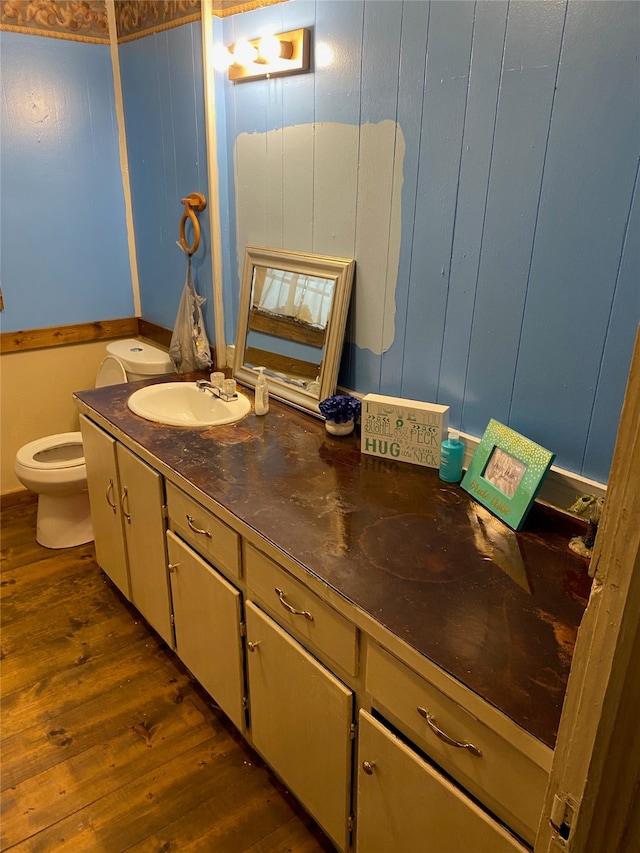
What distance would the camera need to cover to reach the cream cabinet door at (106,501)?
207cm

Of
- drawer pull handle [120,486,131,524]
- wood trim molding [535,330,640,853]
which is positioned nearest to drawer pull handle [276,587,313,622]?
wood trim molding [535,330,640,853]

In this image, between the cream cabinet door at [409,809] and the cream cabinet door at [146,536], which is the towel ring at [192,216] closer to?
the cream cabinet door at [146,536]

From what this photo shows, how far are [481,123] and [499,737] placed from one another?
125cm

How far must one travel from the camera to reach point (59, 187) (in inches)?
106

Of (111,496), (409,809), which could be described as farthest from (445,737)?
(111,496)

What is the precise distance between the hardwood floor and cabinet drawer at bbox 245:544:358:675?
611 mm

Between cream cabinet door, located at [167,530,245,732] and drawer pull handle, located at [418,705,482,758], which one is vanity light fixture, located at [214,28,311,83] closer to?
cream cabinet door, located at [167,530,245,732]

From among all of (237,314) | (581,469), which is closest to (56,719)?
(237,314)

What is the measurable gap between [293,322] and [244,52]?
2.79ft

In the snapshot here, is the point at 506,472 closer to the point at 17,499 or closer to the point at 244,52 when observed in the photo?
the point at 244,52

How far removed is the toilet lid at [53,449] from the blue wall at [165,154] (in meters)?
0.68

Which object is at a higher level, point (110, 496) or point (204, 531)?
point (204, 531)

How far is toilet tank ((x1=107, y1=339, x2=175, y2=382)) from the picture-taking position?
8.60 ft

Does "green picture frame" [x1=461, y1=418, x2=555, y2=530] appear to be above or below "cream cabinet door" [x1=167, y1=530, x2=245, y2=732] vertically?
above
